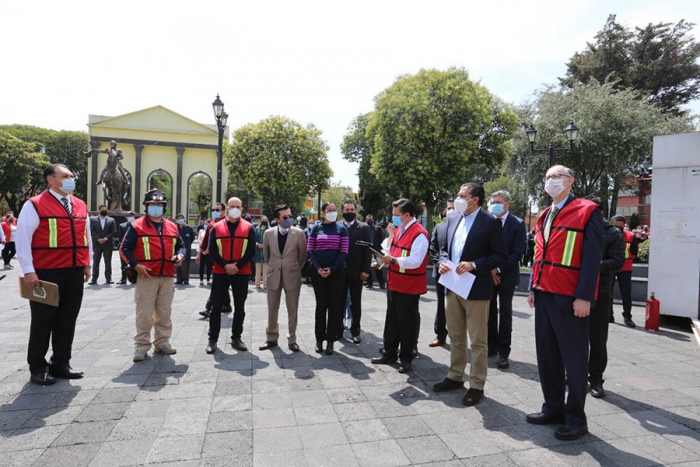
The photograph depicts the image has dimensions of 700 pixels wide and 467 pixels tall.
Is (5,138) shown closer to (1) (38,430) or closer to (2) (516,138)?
(2) (516,138)

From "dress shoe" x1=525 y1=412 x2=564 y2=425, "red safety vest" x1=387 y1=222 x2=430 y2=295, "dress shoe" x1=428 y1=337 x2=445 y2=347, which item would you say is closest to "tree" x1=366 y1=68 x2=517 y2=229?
"dress shoe" x1=428 y1=337 x2=445 y2=347

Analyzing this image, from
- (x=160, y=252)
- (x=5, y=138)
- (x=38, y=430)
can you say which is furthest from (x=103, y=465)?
(x=5, y=138)

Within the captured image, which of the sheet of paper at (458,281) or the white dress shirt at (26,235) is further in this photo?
the white dress shirt at (26,235)

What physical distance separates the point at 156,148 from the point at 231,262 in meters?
48.2

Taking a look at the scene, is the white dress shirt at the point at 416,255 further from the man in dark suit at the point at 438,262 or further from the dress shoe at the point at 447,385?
the dress shoe at the point at 447,385

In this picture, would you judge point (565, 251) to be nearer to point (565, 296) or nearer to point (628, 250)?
point (565, 296)

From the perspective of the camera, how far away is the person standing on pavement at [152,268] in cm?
521

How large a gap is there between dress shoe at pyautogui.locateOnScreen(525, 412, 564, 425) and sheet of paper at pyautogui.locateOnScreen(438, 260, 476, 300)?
44.3 inches

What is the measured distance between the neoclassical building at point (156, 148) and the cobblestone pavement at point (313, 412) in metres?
44.4

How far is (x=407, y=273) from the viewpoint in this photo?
4855mm

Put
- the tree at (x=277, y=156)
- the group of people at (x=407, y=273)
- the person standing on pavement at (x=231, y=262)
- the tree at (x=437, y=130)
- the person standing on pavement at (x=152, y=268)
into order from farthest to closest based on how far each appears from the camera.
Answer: the tree at (x=277, y=156) → the tree at (x=437, y=130) → the person standing on pavement at (x=231, y=262) → the person standing on pavement at (x=152, y=268) → the group of people at (x=407, y=273)

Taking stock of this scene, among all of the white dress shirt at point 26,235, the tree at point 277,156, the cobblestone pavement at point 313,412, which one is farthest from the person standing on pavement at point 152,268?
the tree at point 277,156

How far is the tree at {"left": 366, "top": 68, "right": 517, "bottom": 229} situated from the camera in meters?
21.4

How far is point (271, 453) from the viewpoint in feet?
9.98
